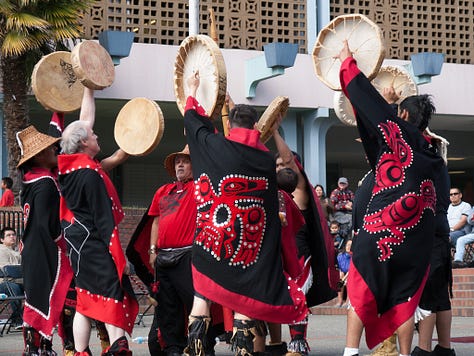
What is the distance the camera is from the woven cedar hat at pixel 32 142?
8539mm

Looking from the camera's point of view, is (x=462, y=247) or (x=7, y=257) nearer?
(x=7, y=257)

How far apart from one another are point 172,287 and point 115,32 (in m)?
12.8

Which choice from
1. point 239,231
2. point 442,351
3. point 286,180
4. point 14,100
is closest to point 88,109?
point 286,180

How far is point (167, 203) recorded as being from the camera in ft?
29.7

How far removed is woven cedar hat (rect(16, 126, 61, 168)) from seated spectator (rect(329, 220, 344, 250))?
11.4 metres

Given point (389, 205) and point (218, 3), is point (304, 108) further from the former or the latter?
point (389, 205)

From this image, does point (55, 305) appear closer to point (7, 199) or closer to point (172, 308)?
point (172, 308)

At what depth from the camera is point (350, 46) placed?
8422 mm

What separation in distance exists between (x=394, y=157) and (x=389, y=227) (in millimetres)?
462

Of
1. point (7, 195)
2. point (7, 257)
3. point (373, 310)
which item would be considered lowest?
point (7, 257)

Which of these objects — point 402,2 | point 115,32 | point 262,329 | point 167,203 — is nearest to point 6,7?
point 115,32

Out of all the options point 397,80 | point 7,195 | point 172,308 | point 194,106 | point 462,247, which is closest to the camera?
point 194,106

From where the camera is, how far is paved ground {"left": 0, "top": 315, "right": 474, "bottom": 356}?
1012cm

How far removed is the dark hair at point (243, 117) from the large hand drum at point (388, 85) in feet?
7.08
